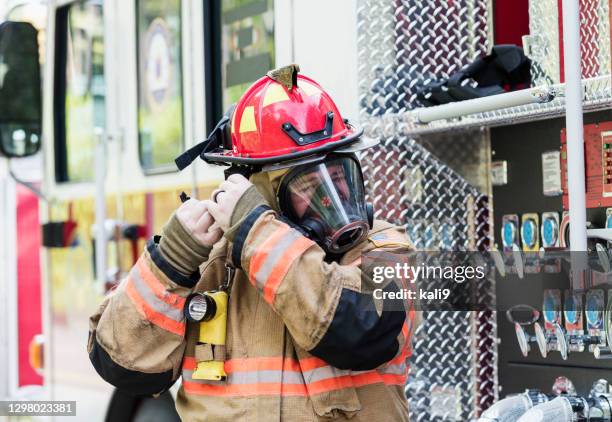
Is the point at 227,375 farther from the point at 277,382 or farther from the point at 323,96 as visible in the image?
the point at 323,96

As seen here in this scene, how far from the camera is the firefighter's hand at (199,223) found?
7.35 feet

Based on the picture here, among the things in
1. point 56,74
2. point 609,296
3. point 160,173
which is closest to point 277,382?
point 609,296

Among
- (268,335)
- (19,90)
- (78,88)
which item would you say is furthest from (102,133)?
(268,335)

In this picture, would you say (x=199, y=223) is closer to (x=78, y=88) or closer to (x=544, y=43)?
(x=544, y=43)

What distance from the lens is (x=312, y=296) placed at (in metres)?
2.13

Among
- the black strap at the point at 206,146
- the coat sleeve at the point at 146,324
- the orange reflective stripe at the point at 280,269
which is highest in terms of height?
the black strap at the point at 206,146

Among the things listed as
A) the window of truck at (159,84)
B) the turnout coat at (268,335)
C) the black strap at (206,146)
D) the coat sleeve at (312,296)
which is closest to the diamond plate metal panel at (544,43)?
the turnout coat at (268,335)

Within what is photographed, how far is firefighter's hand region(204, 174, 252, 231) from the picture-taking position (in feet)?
7.28

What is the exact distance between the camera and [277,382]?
2.22 meters

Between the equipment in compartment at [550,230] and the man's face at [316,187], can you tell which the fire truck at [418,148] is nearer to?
the equipment in compartment at [550,230]

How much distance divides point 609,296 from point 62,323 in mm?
2611

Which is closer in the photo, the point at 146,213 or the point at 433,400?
the point at 433,400

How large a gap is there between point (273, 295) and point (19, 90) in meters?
2.72

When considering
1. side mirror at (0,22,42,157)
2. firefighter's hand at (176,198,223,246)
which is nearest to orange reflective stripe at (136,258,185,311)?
firefighter's hand at (176,198,223,246)
